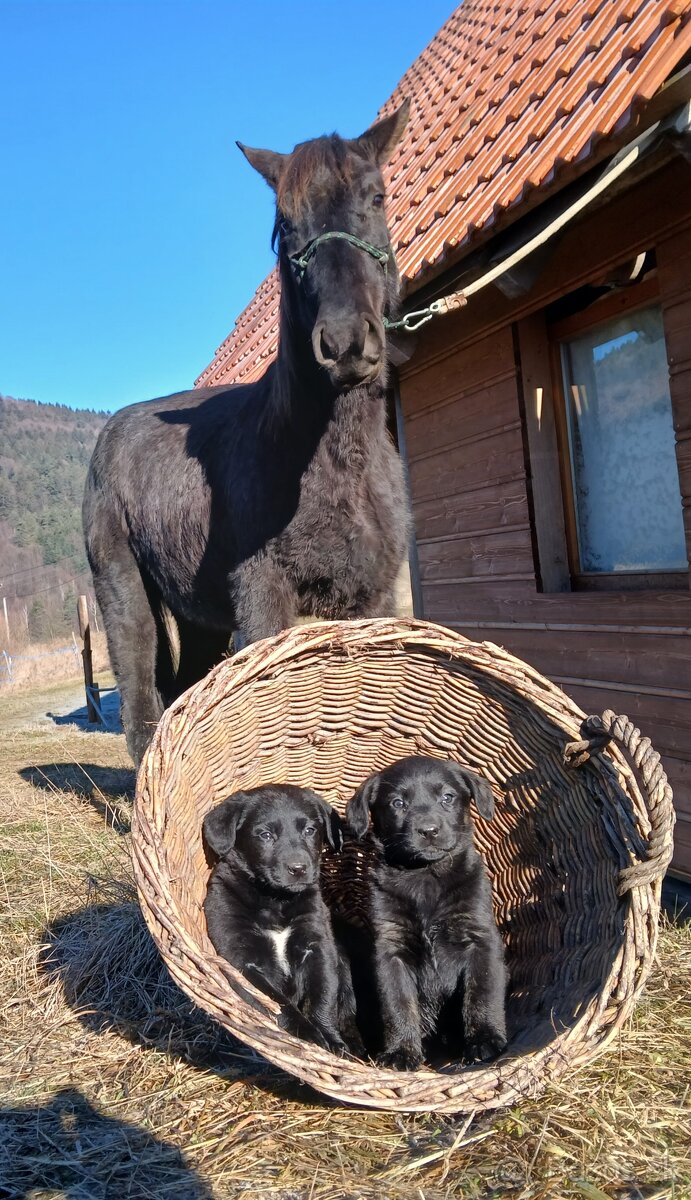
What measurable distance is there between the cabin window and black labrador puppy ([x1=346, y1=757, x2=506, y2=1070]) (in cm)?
197

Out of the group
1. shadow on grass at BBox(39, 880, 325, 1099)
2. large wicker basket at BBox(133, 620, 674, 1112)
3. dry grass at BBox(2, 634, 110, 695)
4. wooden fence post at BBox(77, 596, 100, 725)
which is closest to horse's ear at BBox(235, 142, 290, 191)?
large wicker basket at BBox(133, 620, 674, 1112)

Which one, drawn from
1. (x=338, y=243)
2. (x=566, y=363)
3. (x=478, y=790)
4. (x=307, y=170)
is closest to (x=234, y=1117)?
(x=478, y=790)

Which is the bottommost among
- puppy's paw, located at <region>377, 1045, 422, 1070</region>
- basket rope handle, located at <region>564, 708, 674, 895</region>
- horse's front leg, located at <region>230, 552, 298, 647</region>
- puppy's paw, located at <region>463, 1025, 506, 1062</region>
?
puppy's paw, located at <region>377, 1045, 422, 1070</region>

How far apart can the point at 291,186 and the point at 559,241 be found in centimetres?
175

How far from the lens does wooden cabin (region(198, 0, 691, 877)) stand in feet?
13.0

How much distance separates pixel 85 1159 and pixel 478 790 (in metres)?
1.69

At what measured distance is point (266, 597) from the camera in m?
4.09

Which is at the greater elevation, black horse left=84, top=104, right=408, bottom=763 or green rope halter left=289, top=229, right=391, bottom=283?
green rope halter left=289, top=229, right=391, bottom=283

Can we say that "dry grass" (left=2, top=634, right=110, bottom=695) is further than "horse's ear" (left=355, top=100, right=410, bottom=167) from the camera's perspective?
Yes

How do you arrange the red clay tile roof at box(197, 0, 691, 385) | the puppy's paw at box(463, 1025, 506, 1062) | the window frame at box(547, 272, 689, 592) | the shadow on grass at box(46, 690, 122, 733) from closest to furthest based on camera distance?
the puppy's paw at box(463, 1025, 506, 1062), the red clay tile roof at box(197, 0, 691, 385), the window frame at box(547, 272, 689, 592), the shadow on grass at box(46, 690, 122, 733)

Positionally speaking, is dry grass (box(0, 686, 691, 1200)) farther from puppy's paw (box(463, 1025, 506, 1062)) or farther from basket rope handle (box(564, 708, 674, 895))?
basket rope handle (box(564, 708, 674, 895))

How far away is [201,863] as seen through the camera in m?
3.40

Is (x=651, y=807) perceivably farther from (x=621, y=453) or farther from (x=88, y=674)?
(x=88, y=674)

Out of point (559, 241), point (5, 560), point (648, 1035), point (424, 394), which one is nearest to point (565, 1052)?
point (648, 1035)
